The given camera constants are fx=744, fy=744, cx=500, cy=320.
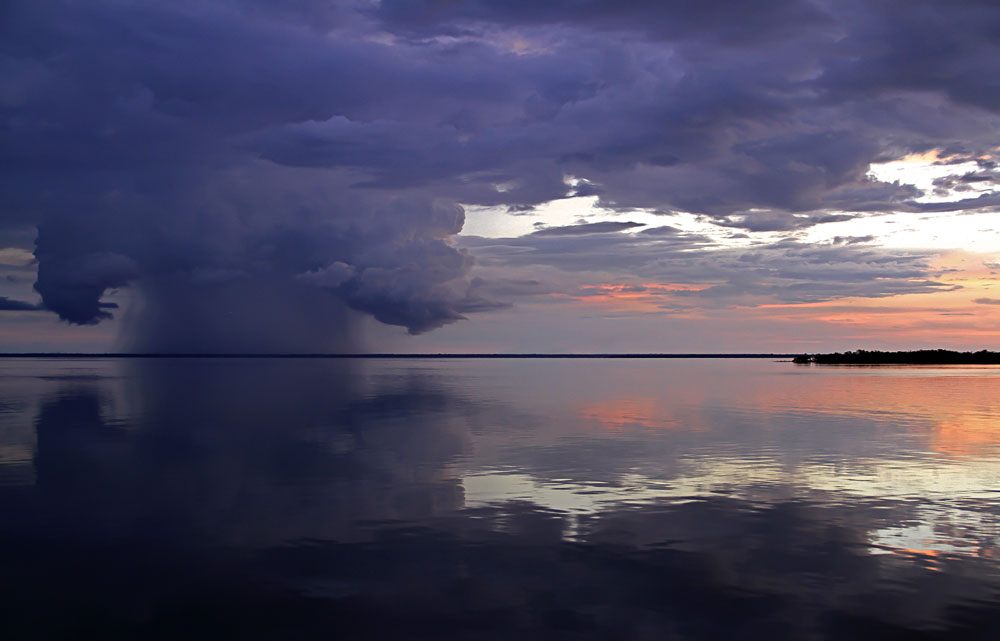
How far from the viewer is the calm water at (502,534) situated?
1374cm

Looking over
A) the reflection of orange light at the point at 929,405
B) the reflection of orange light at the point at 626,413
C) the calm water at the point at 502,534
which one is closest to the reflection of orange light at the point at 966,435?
the reflection of orange light at the point at 929,405

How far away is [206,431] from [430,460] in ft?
60.7

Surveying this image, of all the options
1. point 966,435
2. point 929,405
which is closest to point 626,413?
point 966,435

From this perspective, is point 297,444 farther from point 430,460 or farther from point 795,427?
point 795,427

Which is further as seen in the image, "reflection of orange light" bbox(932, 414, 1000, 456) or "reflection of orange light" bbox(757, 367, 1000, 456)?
"reflection of orange light" bbox(757, 367, 1000, 456)

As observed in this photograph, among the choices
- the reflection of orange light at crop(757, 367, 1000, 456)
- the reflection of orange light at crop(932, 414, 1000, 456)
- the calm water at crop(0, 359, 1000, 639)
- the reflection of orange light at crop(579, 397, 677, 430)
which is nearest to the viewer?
the calm water at crop(0, 359, 1000, 639)

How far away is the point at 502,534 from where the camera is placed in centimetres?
1939

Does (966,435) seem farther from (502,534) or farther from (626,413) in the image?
(502,534)

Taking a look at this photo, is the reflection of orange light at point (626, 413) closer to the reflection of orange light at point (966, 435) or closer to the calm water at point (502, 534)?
the calm water at point (502, 534)

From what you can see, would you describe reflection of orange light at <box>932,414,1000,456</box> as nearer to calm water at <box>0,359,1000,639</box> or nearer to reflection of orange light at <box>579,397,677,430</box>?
calm water at <box>0,359,1000,639</box>

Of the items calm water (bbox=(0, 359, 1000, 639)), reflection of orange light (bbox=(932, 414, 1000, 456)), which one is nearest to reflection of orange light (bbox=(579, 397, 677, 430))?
calm water (bbox=(0, 359, 1000, 639))

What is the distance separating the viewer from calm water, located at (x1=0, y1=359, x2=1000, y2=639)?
1374 centimetres

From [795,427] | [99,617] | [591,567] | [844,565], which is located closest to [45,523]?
[99,617]

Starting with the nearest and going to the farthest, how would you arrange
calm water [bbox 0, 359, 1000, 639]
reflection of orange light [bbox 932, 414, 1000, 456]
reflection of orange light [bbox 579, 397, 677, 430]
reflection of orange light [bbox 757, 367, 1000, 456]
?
calm water [bbox 0, 359, 1000, 639] → reflection of orange light [bbox 932, 414, 1000, 456] → reflection of orange light [bbox 757, 367, 1000, 456] → reflection of orange light [bbox 579, 397, 677, 430]
